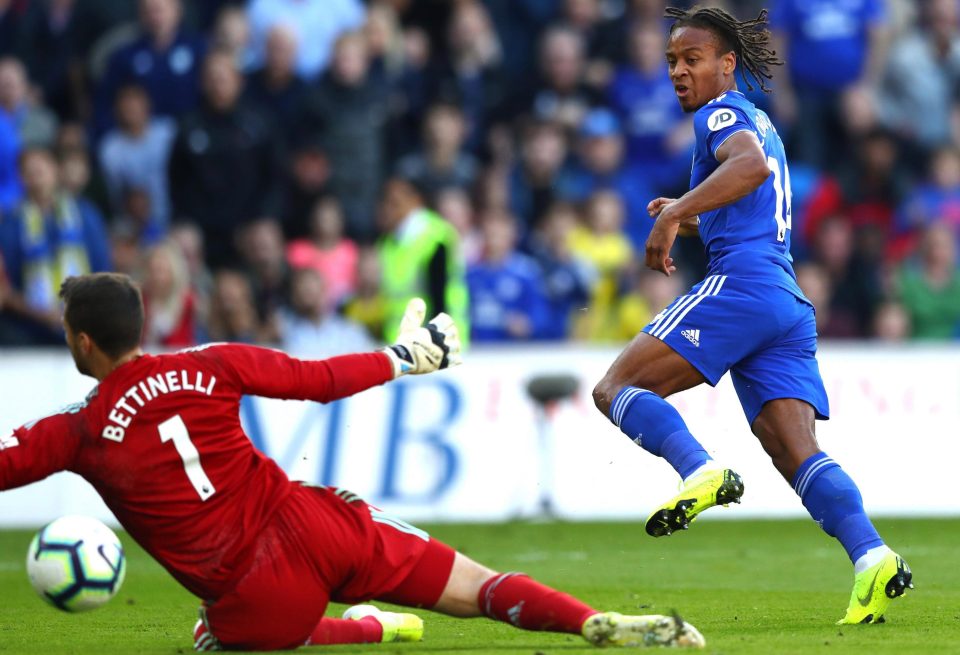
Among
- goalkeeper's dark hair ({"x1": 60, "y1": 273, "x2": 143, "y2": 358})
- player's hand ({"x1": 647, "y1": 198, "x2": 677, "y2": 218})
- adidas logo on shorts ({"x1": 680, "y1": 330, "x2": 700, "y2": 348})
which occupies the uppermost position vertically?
player's hand ({"x1": 647, "y1": 198, "x2": 677, "y2": 218})

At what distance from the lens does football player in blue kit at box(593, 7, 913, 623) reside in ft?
20.3

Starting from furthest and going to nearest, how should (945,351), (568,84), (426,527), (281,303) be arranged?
(568,84)
(281,303)
(945,351)
(426,527)

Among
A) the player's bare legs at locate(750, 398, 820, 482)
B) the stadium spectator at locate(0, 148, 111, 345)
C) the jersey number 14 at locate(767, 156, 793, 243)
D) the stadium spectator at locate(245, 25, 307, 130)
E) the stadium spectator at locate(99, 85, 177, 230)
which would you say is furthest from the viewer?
the stadium spectator at locate(245, 25, 307, 130)

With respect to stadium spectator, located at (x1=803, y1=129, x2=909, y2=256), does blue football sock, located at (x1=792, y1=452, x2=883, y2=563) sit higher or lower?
lower

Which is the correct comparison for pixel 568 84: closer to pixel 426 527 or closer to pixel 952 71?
pixel 952 71

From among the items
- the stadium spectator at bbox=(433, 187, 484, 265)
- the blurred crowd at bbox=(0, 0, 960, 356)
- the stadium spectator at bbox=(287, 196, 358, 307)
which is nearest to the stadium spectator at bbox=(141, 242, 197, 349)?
the blurred crowd at bbox=(0, 0, 960, 356)

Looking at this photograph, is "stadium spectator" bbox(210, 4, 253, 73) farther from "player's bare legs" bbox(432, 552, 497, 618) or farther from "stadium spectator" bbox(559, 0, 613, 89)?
"player's bare legs" bbox(432, 552, 497, 618)

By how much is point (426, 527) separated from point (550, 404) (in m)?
1.39

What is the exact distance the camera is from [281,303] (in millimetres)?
13508

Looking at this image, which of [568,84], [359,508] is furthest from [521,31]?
[359,508]

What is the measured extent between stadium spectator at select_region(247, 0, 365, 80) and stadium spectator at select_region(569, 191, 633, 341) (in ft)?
9.21

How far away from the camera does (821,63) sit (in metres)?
15.1

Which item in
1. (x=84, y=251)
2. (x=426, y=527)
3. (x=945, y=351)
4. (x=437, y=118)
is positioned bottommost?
(x=426, y=527)

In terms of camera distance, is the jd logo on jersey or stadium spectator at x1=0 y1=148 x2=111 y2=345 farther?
stadium spectator at x1=0 y1=148 x2=111 y2=345
